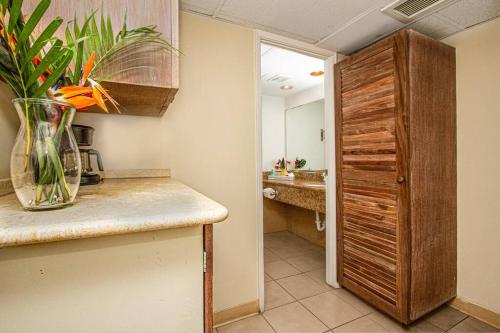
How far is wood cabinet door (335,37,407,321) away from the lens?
1.61 m

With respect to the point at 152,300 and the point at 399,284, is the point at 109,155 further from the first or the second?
the point at 399,284

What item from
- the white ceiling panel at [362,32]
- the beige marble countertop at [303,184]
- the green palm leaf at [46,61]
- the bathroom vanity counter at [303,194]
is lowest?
the bathroom vanity counter at [303,194]

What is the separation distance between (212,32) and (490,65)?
1971 mm

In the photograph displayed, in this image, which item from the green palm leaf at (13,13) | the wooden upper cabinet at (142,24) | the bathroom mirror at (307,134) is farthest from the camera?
the bathroom mirror at (307,134)

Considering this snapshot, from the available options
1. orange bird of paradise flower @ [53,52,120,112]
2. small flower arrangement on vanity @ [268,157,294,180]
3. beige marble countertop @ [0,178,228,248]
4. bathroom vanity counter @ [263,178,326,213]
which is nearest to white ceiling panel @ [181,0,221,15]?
orange bird of paradise flower @ [53,52,120,112]

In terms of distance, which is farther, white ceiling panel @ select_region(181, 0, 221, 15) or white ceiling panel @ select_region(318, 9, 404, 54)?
white ceiling panel @ select_region(318, 9, 404, 54)

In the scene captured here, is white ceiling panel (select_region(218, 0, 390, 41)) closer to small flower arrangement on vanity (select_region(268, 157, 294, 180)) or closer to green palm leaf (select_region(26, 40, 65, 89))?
green palm leaf (select_region(26, 40, 65, 89))

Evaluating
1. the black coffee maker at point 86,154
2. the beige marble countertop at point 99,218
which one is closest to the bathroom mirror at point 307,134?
the black coffee maker at point 86,154

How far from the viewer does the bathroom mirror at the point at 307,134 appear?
11.0 feet

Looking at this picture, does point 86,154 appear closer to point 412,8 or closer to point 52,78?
point 52,78

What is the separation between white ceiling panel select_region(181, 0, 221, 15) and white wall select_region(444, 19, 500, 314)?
185cm

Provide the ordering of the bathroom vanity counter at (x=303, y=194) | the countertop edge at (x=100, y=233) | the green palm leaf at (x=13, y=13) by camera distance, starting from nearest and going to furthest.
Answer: the countertop edge at (x=100, y=233)
the green palm leaf at (x=13, y=13)
the bathroom vanity counter at (x=303, y=194)

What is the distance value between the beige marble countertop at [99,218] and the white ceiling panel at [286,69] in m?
2.01

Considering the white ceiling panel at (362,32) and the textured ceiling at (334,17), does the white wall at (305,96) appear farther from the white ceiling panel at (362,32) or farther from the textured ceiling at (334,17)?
the textured ceiling at (334,17)
